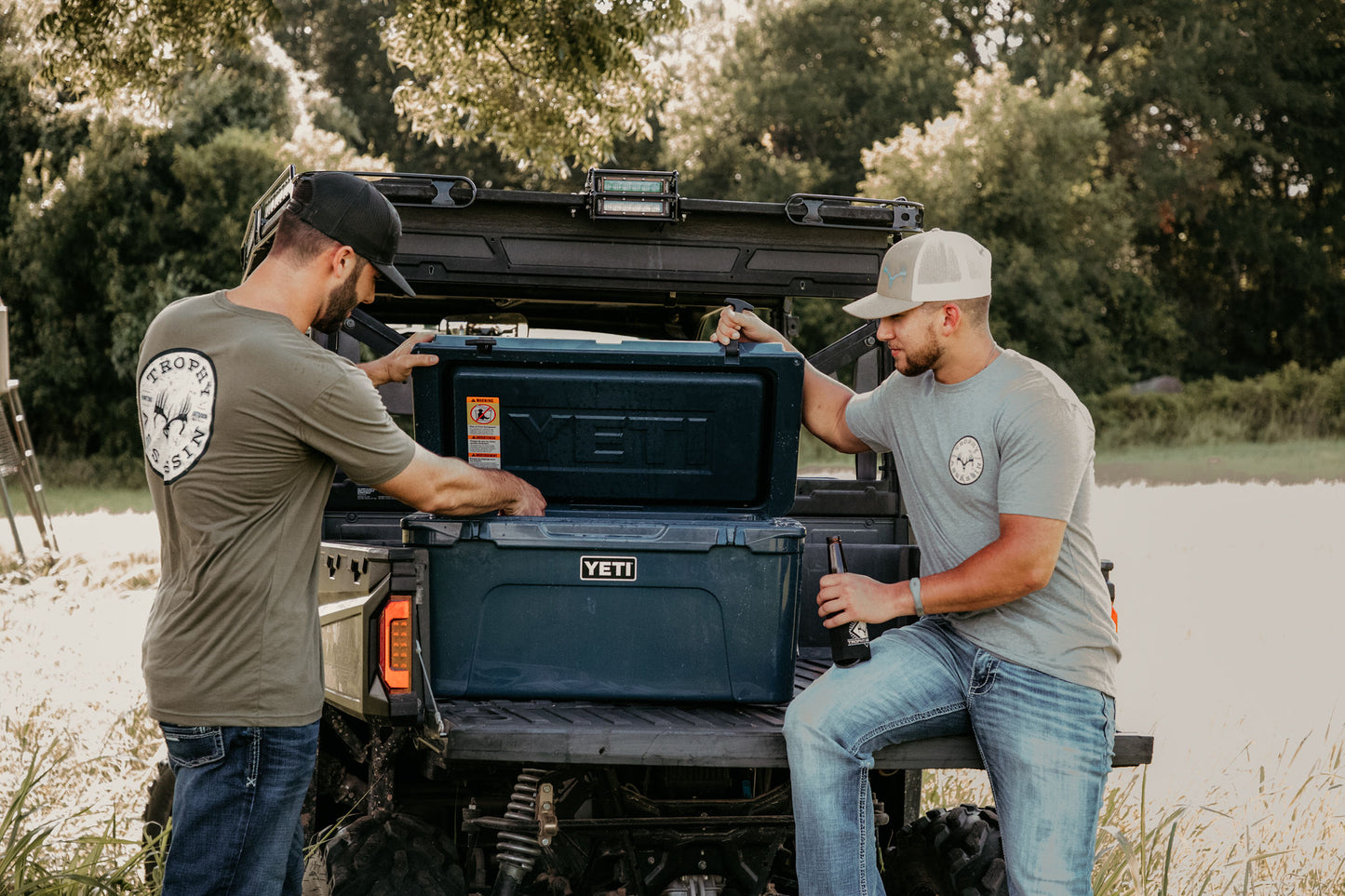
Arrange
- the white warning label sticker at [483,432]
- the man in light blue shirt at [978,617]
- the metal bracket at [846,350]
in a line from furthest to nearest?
the metal bracket at [846,350] → the white warning label sticker at [483,432] → the man in light blue shirt at [978,617]

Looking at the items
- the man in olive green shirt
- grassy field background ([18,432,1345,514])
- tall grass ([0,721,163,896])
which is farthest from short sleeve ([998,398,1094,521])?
grassy field background ([18,432,1345,514])

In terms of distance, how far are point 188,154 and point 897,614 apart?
21.9 meters

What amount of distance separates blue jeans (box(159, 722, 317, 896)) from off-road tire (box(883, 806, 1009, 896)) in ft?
5.81

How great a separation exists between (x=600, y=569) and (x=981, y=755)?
1.05m

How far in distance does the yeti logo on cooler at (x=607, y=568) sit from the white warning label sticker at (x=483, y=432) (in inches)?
18.3

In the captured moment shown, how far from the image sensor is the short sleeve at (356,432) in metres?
2.71

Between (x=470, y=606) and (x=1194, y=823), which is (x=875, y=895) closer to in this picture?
(x=470, y=606)

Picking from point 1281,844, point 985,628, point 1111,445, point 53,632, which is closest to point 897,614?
point 985,628

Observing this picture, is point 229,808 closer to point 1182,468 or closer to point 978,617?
point 978,617

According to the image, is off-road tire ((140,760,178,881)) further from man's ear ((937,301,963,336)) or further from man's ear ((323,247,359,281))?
man's ear ((937,301,963,336))

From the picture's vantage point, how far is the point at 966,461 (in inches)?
125

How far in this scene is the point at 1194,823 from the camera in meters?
4.96

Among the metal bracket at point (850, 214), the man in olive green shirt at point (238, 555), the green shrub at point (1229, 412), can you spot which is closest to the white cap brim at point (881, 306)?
the metal bracket at point (850, 214)

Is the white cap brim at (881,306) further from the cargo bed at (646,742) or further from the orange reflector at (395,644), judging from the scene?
the orange reflector at (395,644)
